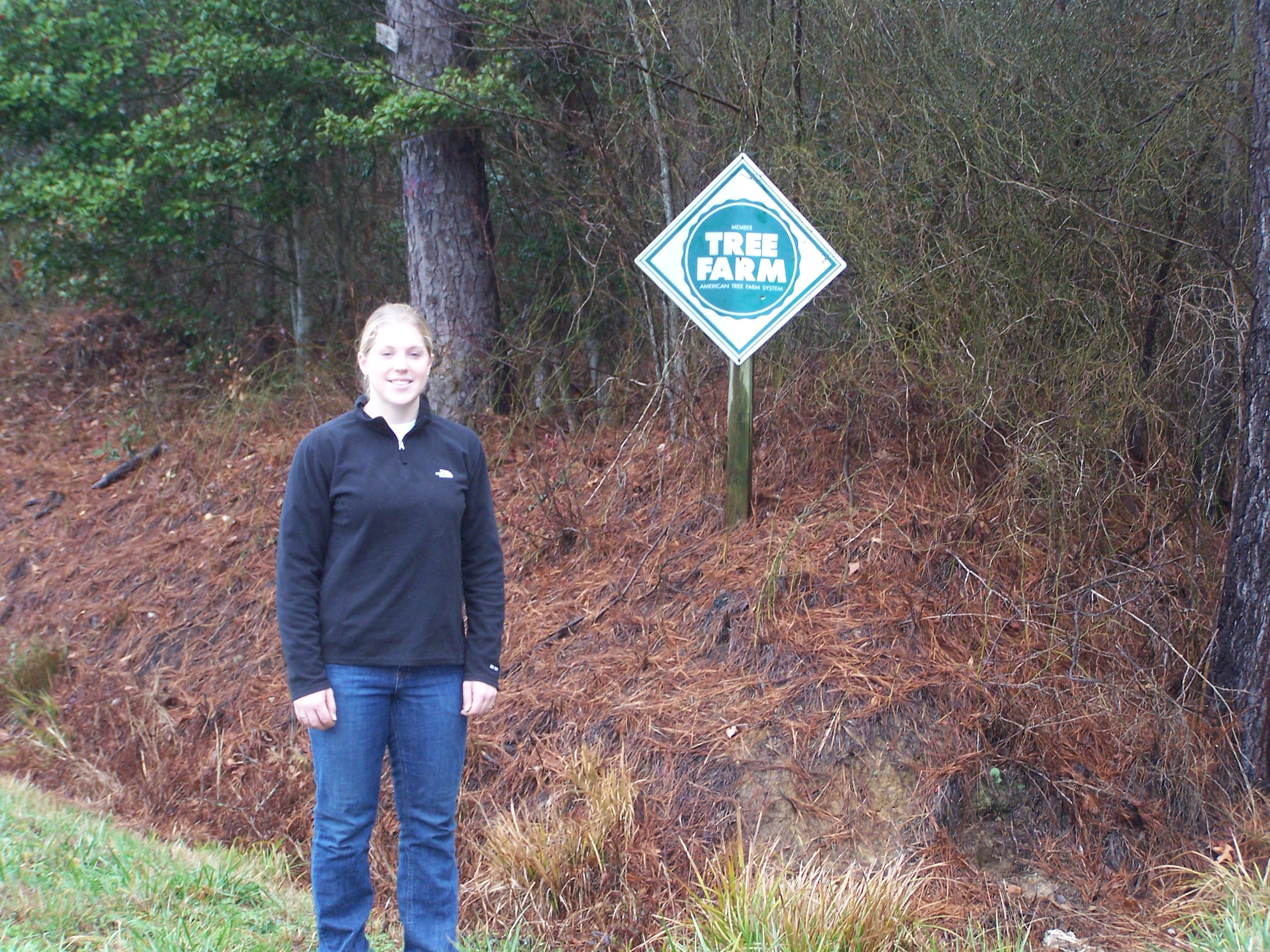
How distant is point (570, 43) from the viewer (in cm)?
599

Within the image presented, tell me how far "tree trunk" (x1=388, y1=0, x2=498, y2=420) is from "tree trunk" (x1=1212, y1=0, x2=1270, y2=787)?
16.2ft

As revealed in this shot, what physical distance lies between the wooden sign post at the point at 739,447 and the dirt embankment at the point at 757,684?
5.9 inches

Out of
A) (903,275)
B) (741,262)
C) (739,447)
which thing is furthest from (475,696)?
(903,275)

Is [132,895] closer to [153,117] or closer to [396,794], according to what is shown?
[396,794]

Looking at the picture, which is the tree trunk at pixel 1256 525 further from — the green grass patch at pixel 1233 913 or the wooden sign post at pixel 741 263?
the wooden sign post at pixel 741 263

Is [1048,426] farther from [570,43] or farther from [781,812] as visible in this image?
[570,43]

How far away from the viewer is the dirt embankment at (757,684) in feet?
13.6

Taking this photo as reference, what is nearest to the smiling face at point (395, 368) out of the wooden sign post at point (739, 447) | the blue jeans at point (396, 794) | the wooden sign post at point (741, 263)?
the blue jeans at point (396, 794)

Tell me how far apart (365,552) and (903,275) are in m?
3.63

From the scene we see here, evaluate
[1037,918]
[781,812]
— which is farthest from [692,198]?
[1037,918]

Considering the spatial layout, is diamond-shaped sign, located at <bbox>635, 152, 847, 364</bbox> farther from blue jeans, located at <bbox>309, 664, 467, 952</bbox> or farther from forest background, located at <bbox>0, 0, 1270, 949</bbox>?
blue jeans, located at <bbox>309, 664, 467, 952</bbox>

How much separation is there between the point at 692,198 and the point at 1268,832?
15.4ft

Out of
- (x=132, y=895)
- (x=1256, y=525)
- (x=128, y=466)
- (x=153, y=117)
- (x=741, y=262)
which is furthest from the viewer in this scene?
(x=128, y=466)

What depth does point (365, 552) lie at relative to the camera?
121 inches
